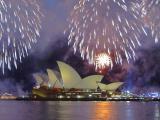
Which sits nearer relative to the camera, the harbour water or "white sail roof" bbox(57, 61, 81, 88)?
the harbour water

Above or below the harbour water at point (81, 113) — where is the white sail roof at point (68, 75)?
above

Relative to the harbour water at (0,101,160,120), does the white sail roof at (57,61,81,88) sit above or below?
above

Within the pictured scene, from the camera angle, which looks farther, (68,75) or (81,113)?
(68,75)

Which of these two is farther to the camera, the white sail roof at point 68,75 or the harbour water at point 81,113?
the white sail roof at point 68,75

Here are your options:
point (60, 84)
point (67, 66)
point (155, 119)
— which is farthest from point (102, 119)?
point (60, 84)

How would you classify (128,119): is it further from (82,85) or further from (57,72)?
(82,85)

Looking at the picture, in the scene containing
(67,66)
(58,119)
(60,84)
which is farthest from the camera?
(60,84)

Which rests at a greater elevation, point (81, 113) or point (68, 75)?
point (68, 75)

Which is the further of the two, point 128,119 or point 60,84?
point 60,84
